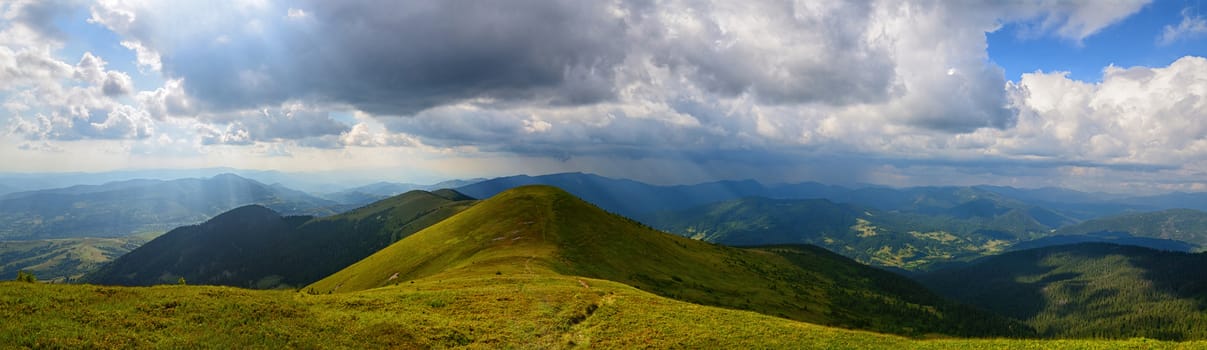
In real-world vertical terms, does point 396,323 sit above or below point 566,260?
above

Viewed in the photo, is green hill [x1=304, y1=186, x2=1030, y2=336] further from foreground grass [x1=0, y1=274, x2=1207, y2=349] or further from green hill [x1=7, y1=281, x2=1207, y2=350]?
green hill [x1=7, y1=281, x2=1207, y2=350]

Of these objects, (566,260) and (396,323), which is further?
(566,260)

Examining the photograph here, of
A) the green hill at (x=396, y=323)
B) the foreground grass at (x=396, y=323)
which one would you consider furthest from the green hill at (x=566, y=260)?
the green hill at (x=396, y=323)

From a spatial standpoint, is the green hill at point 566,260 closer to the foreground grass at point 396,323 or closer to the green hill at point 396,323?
the foreground grass at point 396,323

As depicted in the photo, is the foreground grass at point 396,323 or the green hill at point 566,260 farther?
the green hill at point 566,260

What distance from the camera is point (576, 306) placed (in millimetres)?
48312

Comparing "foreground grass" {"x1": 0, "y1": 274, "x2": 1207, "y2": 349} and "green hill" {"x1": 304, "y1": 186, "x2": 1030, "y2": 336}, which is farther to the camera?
"green hill" {"x1": 304, "y1": 186, "x2": 1030, "y2": 336}

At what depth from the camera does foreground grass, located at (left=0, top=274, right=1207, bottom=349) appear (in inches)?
1156

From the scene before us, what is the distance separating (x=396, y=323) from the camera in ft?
125

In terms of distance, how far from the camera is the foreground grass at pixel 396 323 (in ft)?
96.3

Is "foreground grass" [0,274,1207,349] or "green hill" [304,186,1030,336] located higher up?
"foreground grass" [0,274,1207,349]

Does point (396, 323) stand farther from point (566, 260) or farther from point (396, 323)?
point (566, 260)

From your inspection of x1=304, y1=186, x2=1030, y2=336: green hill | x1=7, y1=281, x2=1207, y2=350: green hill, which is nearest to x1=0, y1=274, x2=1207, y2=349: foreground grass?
x1=7, y1=281, x2=1207, y2=350: green hill

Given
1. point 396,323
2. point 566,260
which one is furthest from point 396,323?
point 566,260
